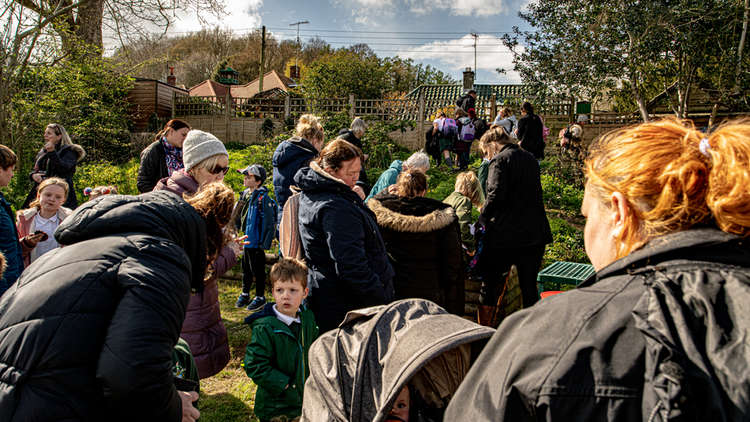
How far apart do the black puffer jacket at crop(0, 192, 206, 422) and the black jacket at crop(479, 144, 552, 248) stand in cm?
338

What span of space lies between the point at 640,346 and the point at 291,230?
297cm

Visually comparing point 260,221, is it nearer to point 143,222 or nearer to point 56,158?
point 56,158

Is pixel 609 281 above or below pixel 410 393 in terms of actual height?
above

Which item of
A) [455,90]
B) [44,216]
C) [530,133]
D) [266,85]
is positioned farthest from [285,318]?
[266,85]

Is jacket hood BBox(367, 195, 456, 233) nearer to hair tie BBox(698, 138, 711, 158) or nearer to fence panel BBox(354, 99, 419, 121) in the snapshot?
hair tie BBox(698, 138, 711, 158)

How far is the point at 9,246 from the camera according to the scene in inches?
148

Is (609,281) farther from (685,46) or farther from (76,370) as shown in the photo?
(685,46)

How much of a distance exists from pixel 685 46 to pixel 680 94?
1.43 meters

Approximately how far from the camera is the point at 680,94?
1178 centimetres

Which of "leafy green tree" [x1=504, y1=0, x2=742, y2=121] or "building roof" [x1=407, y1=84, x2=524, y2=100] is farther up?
"building roof" [x1=407, y1=84, x2=524, y2=100]

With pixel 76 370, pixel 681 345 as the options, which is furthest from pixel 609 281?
pixel 76 370

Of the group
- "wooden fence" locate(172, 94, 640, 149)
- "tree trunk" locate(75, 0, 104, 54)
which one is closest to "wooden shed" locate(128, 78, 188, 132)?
"wooden fence" locate(172, 94, 640, 149)

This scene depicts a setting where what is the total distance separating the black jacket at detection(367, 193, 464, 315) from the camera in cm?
388

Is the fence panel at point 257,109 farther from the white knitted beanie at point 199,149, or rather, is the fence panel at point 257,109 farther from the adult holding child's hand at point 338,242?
the adult holding child's hand at point 338,242
